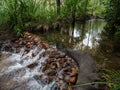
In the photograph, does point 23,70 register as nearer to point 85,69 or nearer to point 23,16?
point 85,69

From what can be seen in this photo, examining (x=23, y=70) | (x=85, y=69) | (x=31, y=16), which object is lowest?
(x=23, y=70)

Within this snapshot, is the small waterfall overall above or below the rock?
below

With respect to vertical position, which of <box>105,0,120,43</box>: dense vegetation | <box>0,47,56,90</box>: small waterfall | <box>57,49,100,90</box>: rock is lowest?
<box>0,47,56,90</box>: small waterfall

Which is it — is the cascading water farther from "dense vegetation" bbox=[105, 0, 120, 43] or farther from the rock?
"dense vegetation" bbox=[105, 0, 120, 43]

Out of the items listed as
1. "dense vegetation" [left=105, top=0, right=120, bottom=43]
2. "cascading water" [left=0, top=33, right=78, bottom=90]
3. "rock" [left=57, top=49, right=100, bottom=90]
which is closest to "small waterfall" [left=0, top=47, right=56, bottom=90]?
"cascading water" [left=0, top=33, right=78, bottom=90]

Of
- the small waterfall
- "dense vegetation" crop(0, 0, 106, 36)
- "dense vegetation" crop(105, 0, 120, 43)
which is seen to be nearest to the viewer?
the small waterfall

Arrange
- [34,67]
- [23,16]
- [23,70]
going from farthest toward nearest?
1. [23,16]
2. [34,67]
3. [23,70]

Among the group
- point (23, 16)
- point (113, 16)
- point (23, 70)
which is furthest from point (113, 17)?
point (23, 70)

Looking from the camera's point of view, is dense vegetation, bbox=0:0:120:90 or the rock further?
dense vegetation, bbox=0:0:120:90

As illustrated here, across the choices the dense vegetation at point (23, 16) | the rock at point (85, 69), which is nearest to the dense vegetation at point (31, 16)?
the dense vegetation at point (23, 16)

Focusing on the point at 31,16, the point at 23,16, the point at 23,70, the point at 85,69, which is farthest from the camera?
the point at 31,16

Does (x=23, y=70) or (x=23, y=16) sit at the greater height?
(x=23, y=16)

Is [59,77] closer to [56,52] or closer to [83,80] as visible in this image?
[83,80]

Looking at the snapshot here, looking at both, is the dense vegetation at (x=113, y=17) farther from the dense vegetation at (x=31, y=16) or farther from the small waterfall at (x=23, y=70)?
the small waterfall at (x=23, y=70)
